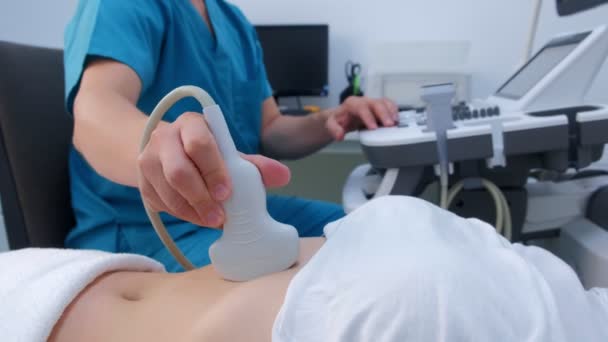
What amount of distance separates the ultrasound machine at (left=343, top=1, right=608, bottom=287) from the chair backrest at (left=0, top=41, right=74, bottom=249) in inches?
20.0

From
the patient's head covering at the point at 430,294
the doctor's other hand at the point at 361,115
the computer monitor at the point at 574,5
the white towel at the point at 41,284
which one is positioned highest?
the computer monitor at the point at 574,5

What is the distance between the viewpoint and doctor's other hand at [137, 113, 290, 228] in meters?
0.36

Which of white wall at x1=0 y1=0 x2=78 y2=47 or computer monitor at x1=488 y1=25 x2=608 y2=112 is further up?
white wall at x1=0 y1=0 x2=78 y2=47

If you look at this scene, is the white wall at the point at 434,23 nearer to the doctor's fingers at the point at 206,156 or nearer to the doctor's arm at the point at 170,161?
the doctor's arm at the point at 170,161

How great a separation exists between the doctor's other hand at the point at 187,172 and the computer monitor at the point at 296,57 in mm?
1177

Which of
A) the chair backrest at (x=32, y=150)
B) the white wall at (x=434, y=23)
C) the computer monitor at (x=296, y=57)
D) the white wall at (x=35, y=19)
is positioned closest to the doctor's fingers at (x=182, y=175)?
the chair backrest at (x=32, y=150)

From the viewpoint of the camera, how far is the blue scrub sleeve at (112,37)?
0.62 metres

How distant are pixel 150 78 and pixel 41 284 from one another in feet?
1.18

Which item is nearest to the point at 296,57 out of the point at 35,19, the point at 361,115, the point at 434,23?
the point at 434,23

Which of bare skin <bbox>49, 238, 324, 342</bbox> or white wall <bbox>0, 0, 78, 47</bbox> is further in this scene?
white wall <bbox>0, 0, 78, 47</bbox>

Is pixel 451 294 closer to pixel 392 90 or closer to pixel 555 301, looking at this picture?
pixel 555 301

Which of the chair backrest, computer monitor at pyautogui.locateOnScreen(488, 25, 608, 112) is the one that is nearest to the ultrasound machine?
computer monitor at pyautogui.locateOnScreen(488, 25, 608, 112)

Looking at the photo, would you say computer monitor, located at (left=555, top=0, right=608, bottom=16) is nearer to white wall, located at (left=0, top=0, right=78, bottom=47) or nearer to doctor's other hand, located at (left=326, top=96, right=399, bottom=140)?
doctor's other hand, located at (left=326, top=96, right=399, bottom=140)

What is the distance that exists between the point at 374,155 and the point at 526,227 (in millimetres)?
353
